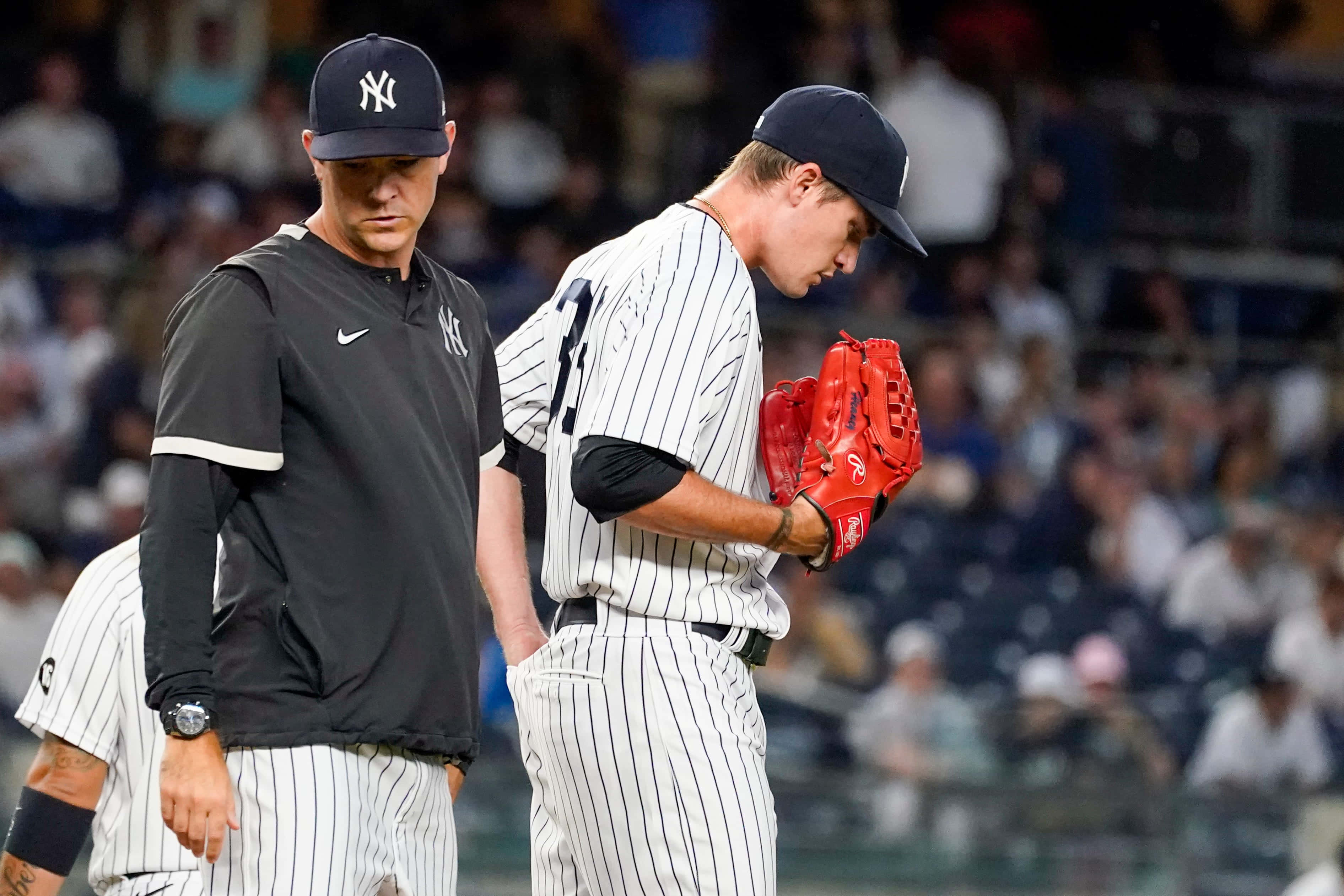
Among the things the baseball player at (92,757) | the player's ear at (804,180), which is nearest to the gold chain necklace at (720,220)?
the player's ear at (804,180)

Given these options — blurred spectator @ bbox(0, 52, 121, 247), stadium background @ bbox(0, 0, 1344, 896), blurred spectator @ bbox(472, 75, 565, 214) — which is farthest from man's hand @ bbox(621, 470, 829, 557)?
blurred spectator @ bbox(472, 75, 565, 214)

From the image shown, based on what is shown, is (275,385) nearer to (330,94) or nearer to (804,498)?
(330,94)

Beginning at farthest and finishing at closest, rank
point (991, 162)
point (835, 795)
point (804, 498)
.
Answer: point (991, 162) < point (835, 795) < point (804, 498)

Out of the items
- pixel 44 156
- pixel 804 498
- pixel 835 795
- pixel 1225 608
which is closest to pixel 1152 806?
pixel 835 795

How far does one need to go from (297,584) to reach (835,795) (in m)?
4.33

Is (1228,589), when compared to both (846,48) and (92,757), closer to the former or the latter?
(846,48)

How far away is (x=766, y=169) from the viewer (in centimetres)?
316

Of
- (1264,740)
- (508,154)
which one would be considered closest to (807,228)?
(1264,740)

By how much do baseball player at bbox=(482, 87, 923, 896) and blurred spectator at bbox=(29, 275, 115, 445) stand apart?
19.2 ft

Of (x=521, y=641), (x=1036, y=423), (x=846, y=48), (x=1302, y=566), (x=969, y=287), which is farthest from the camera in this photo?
(x=846, y=48)

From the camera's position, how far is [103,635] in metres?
3.14

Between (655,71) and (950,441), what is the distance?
11.2 ft

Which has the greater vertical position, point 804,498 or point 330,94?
point 330,94

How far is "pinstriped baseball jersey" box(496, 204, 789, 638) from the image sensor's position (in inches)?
115
